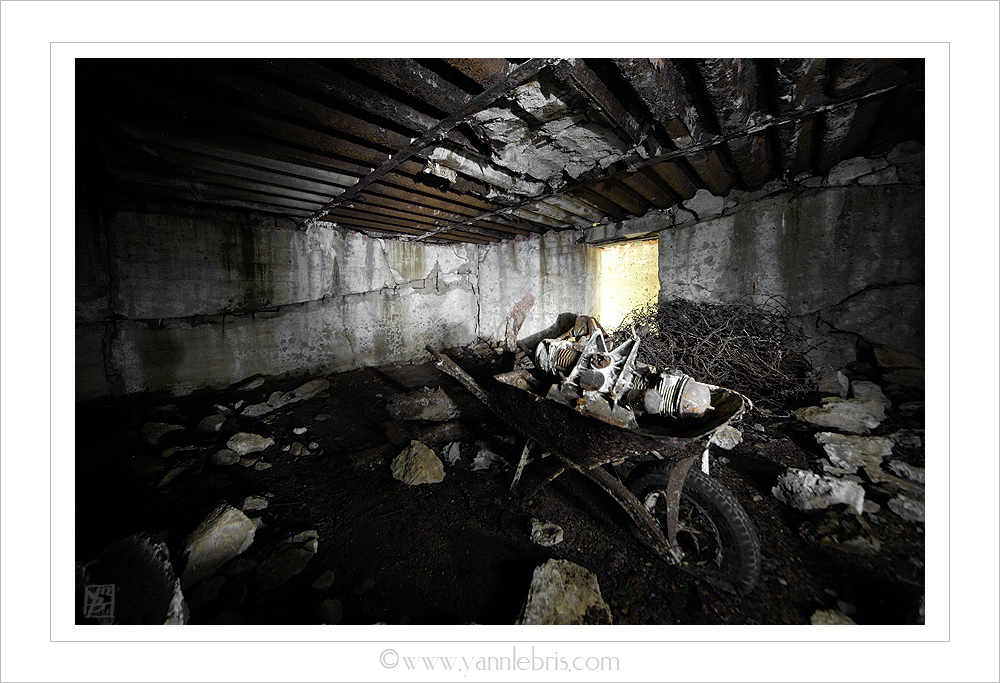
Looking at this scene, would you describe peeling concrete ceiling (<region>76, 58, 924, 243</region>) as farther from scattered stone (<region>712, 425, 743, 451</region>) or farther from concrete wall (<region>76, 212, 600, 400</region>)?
scattered stone (<region>712, 425, 743, 451</region>)

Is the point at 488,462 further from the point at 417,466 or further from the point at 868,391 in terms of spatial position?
the point at 868,391

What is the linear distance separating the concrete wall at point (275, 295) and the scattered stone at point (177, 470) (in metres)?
2.07

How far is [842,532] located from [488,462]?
7.65ft

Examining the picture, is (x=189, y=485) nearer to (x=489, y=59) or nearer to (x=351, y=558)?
(x=351, y=558)

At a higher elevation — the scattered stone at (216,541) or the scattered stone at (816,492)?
the scattered stone at (816,492)

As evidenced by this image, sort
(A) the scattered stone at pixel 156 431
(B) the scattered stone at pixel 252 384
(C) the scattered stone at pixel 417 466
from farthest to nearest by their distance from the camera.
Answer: (B) the scattered stone at pixel 252 384 < (A) the scattered stone at pixel 156 431 < (C) the scattered stone at pixel 417 466

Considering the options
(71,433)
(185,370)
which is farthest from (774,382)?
(185,370)

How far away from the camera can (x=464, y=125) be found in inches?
85.4

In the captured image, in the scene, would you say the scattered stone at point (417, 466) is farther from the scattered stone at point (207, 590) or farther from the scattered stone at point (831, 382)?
the scattered stone at point (831, 382)

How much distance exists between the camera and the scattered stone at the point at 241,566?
160cm

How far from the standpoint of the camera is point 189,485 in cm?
225

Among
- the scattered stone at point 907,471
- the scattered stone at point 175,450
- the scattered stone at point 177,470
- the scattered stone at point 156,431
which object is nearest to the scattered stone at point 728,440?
the scattered stone at point 907,471

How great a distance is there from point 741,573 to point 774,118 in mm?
2940

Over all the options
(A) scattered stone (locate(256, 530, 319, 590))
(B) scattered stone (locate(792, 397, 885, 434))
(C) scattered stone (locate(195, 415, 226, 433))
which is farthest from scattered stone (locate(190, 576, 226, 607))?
(B) scattered stone (locate(792, 397, 885, 434))
